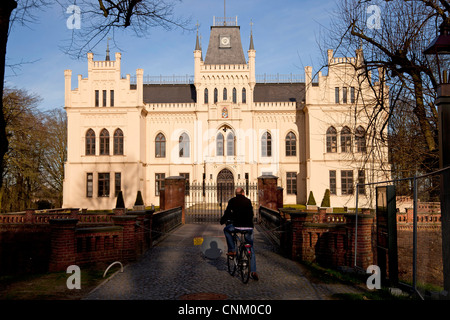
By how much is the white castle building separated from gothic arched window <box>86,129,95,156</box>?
3.6 inches

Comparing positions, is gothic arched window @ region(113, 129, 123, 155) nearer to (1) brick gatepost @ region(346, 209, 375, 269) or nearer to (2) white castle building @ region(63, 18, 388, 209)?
(2) white castle building @ region(63, 18, 388, 209)

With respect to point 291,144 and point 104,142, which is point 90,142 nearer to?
point 104,142

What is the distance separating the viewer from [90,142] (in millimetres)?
35125

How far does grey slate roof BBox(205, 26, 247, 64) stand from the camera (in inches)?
1453

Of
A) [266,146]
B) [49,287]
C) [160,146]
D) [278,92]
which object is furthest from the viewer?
[278,92]

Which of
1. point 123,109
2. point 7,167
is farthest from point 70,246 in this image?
point 123,109

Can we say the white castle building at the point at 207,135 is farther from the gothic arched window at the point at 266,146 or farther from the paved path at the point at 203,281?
the paved path at the point at 203,281

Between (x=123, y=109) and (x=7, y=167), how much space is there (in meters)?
10.5

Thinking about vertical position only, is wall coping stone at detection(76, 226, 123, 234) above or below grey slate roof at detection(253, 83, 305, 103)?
below

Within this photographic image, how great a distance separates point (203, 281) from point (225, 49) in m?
32.9

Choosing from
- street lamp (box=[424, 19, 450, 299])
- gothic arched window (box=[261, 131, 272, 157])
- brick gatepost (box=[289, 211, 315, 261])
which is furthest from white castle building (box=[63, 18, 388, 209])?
street lamp (box=[424, 19, 450, 299])

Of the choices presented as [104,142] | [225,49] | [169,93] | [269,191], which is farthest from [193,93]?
[269,191]

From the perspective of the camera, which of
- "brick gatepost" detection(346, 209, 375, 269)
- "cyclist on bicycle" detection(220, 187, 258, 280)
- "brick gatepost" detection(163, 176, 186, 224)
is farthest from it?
"brick gatepost" detection(163, 176, 186, 224)

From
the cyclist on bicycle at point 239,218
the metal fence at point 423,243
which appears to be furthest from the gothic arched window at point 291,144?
the cyclist on bicycle at point 239,218
